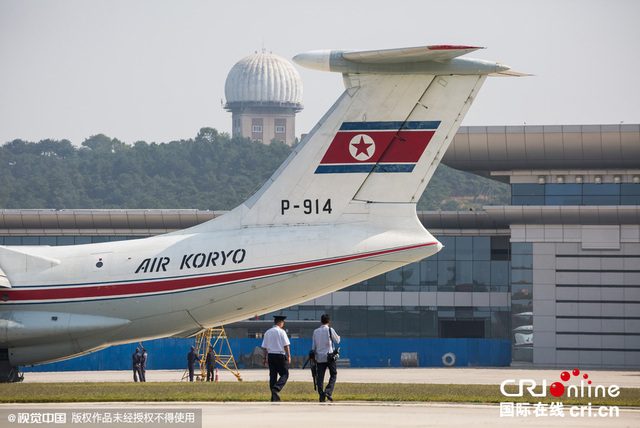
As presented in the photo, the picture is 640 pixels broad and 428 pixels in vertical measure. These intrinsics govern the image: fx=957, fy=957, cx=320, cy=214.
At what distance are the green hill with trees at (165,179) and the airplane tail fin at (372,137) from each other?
461 ft

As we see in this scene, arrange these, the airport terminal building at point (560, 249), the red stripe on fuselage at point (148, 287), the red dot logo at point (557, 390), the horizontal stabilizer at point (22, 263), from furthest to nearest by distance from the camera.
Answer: the airport terminal building at point (560, 249) → the red dot logo at point (557, 390) → the horizontal stabilizer at point (22, 263) → the red stripe on fuselage at point (148, 287)

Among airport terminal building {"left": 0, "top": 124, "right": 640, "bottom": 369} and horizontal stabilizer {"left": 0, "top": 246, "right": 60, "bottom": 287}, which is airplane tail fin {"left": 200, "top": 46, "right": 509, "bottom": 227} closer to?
horizontal stabilizer {"left": 0, "top": 246, "right": 60, "bottom": 287}

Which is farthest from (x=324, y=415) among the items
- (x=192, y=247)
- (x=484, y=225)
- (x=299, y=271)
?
(x=484, y=225)

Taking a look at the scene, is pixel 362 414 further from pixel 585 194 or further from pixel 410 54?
pixel 585 194

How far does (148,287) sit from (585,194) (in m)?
37.3

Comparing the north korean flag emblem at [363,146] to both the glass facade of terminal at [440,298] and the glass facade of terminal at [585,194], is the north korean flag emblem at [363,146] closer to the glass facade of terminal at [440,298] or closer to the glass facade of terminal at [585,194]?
the glass facade of terminal at [585,194]

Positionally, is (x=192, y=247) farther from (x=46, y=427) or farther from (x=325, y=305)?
(x=325, y=305)

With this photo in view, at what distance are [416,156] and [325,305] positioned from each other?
144 ft

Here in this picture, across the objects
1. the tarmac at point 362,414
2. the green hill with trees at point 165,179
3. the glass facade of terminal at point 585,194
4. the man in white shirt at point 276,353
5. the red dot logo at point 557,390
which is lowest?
the red dot logo at point 557,390

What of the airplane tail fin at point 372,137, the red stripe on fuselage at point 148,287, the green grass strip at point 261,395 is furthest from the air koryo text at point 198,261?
the green grass strip at point 261,395

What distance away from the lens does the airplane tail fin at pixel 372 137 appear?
21.7 m

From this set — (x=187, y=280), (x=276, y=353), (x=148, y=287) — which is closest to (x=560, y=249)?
(x=187, y=280)

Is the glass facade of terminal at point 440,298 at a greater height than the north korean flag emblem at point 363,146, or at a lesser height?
lesser

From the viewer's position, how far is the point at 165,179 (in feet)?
612
